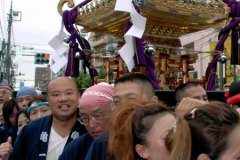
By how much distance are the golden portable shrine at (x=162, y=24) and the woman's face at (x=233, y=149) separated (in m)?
3.83

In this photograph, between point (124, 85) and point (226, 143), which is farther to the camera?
point (124, 85)

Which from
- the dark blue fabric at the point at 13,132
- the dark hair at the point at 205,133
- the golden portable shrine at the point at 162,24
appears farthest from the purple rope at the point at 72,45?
the dark hair at the point at 205,133

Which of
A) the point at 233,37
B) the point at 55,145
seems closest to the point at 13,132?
the point at 55,145

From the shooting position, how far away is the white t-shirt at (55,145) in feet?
9.80

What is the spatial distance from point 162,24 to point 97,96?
3.61 metres

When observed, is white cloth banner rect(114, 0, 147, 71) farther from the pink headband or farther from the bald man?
the pink headband

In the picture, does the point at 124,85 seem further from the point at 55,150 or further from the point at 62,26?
the point at 62,26

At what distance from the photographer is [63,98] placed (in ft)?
10.2

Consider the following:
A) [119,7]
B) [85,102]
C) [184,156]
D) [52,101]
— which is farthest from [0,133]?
[184,156]

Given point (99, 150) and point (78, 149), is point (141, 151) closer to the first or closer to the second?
point (99, 150)

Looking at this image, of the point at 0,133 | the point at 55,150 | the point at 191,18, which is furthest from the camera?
the point at 191,18

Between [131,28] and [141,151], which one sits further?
[131,28]

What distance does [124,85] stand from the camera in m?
2.60

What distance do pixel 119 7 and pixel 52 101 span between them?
213cm
